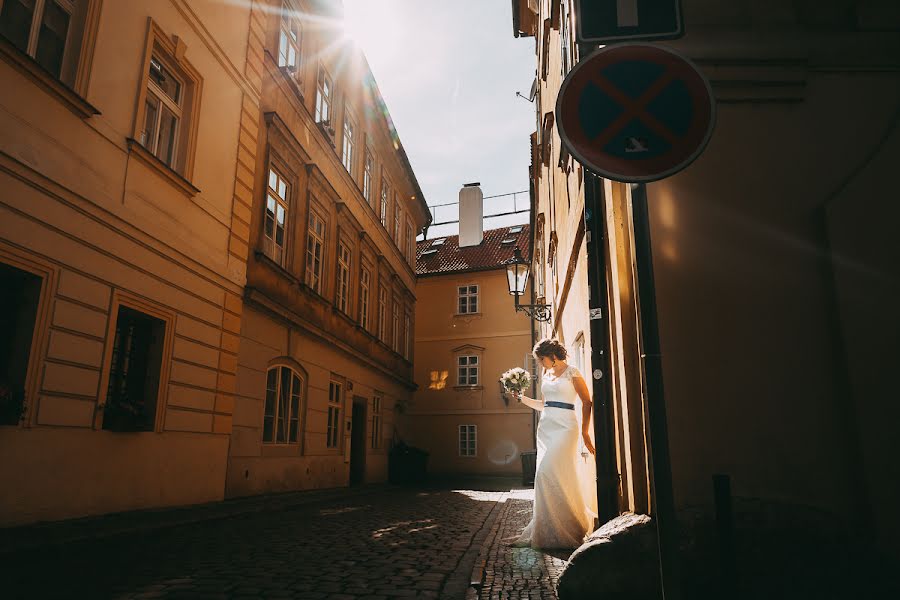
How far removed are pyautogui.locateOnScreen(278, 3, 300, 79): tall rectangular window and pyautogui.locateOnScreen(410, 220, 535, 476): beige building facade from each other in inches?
632

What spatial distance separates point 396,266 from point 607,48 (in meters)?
20.3

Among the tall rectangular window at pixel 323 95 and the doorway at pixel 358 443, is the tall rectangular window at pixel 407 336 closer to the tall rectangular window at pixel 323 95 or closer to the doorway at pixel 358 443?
the doorway at pixel 358 443

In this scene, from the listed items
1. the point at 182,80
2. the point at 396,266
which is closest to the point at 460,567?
the point at 182,80

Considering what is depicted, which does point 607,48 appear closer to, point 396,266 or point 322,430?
point 322,430

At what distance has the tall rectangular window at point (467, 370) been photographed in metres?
28.9

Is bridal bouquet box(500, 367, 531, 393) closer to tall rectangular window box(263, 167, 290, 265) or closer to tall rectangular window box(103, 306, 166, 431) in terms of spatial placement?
tall rectangular window box(103, 306, 166, 431)

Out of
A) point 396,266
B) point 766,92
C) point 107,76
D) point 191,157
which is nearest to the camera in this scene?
point 766,92

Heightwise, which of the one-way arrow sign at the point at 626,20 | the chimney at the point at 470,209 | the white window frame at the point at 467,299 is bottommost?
the one-way arrow sign at the point at 626,20

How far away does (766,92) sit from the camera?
14.2 feet

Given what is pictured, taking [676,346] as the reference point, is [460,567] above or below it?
below

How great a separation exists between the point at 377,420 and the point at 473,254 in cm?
1398

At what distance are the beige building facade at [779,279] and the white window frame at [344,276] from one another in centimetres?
1157

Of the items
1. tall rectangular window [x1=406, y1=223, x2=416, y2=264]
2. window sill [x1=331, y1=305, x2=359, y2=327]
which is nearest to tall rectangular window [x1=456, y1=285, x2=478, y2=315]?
tall rectangular window [x1=406, y1=223, x2=416, y2=264]

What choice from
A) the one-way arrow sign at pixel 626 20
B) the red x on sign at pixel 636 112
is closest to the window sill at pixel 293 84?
the one-way arrow sign at pixel 626 20
